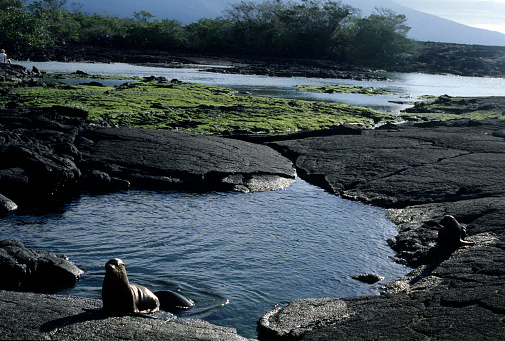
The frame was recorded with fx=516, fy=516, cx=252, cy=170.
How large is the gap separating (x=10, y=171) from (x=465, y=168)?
15.1 m

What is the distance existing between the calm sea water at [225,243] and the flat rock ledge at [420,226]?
71cm

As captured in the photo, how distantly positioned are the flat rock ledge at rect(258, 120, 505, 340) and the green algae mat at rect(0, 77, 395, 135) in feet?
15.8

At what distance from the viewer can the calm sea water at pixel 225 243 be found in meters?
9.70

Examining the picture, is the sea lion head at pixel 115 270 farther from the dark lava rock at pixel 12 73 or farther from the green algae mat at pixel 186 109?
the dark lava rock at pixel 12 73

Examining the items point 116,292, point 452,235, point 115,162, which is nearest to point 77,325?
point 116,292

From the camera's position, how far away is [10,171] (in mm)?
14703

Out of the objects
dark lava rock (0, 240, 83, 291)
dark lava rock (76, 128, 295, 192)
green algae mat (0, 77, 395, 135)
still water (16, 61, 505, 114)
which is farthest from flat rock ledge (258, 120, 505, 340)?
still water (16, 61, 505, 114)

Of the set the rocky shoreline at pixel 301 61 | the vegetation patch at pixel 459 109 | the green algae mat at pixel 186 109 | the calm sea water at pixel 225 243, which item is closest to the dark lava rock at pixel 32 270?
the calm sea water at pixel 225 243

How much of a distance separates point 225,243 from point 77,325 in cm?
566

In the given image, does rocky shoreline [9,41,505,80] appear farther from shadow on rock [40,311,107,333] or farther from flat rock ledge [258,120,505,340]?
shadow on rock [40,311,107,333]

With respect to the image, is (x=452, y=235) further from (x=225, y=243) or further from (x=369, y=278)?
(x=225, y=243)

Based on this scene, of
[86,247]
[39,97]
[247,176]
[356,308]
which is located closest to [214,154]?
[247,176]

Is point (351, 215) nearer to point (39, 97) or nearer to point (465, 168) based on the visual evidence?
point (465, 168)

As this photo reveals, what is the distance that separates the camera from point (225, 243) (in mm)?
12117
